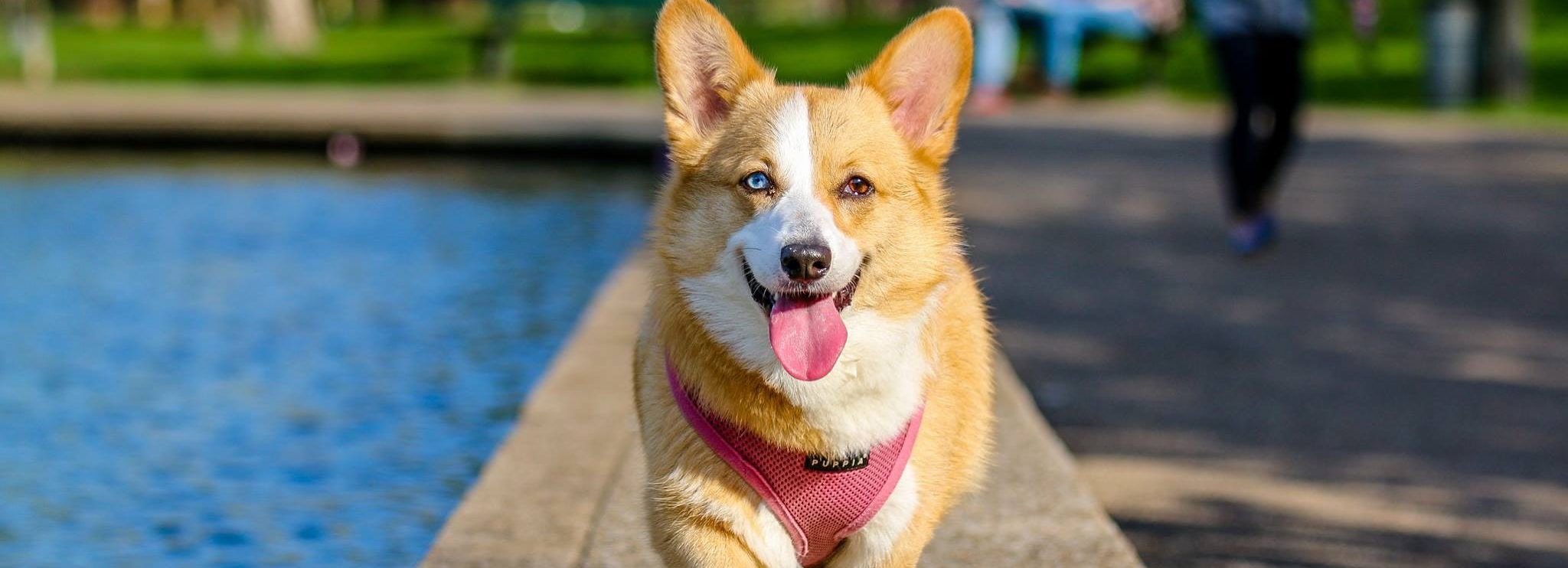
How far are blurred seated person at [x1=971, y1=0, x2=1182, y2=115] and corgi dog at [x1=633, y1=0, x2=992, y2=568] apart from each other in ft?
55.3

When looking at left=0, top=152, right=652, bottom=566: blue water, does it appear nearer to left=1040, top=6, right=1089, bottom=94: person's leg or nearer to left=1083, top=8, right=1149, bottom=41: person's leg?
left=1040, top=6, right=1089, bottom=94: person's leg

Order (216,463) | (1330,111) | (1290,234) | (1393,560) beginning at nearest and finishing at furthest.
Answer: (1393,560)
(216,463)
(1290,234)
(1330,111)

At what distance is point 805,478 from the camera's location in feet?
12.5

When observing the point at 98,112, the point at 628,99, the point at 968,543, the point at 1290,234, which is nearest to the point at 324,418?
the point at 968,543

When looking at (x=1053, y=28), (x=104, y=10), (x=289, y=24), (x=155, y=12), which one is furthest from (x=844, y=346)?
(x=104, y=10)

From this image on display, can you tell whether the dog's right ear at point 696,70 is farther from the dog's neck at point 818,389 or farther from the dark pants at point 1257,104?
the dark pants at point 1257,104

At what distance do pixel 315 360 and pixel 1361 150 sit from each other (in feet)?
37.0

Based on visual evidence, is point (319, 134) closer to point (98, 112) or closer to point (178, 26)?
point (98, 112)

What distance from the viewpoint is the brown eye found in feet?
12.4

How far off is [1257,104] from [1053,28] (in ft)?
37.1

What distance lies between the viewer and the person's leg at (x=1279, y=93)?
10.5 m

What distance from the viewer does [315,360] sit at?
8625mm

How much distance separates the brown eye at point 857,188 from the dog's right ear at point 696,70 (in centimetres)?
33

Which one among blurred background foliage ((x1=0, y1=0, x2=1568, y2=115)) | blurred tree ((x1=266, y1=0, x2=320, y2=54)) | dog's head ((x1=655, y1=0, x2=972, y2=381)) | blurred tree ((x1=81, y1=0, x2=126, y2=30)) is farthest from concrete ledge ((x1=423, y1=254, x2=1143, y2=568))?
blurred tree ((x1=81, y1=0, x2=126, y2=30))
